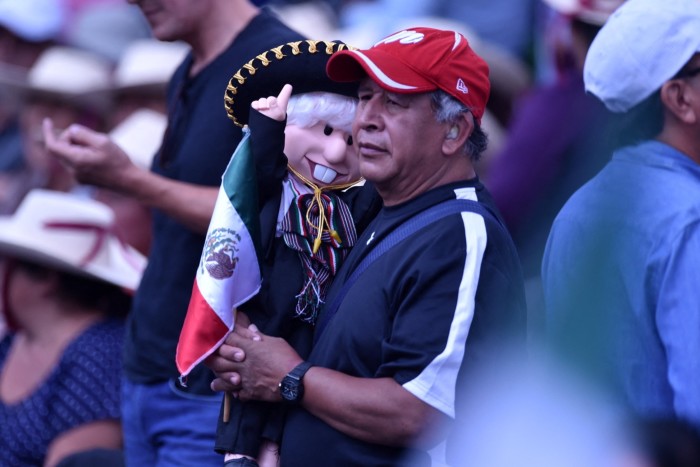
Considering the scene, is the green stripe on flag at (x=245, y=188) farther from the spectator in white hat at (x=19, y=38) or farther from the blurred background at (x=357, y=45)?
the spectator in white hat at (x=19, y=38)

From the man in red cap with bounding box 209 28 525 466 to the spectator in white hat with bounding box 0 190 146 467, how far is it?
1646mm

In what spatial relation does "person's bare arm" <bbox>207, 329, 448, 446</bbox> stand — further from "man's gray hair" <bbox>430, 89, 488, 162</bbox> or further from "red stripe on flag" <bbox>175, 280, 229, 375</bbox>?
"man's gray hair" <bbox>430, 89, 488, 162</bbox>

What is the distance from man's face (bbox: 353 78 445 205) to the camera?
2.89m

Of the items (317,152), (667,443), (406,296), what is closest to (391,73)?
(317,152)

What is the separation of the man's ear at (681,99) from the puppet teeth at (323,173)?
80 cm

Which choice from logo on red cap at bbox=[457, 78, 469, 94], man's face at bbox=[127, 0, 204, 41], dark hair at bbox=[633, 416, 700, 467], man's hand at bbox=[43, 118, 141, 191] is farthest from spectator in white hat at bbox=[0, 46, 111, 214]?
dark hair at bbox=[633, 416, 700, 467]

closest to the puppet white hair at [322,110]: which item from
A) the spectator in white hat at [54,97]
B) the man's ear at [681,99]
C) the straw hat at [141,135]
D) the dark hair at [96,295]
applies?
the man's ear at [681,99]

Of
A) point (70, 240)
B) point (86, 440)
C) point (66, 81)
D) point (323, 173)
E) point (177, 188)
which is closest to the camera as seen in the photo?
point (323, 173)

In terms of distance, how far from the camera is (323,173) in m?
3.08

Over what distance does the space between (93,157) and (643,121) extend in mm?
1410

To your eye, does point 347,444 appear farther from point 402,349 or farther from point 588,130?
point 588,130

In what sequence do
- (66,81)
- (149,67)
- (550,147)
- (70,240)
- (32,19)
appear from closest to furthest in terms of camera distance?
(550,147), (70,240), (149,67), (66,81), (32,19)

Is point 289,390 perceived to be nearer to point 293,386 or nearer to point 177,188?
point 293,386

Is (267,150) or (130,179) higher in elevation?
(267,150)
